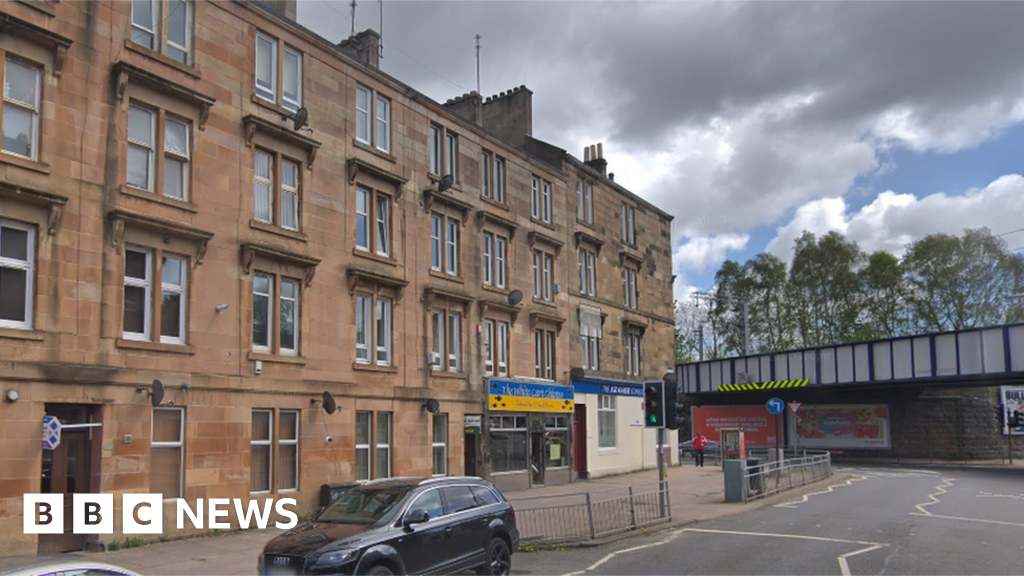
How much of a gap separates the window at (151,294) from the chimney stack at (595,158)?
24019mm

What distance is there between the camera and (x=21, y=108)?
49.6 ft

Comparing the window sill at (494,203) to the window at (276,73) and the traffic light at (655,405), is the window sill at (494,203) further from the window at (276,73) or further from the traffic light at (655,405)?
the traffic light at (655,405)

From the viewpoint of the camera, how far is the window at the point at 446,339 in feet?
83.7

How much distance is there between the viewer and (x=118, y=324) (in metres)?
16.2

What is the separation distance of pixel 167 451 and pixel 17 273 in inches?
182

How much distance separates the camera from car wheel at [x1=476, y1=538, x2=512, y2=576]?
12375 mm

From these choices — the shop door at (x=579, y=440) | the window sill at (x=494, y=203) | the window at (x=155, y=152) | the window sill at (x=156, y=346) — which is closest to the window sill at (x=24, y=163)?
the window at (x=155, y=152)

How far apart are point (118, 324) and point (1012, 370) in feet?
118

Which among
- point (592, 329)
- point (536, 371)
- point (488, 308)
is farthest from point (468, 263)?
point (592, 329)

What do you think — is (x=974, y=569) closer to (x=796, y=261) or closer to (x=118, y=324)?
(x=118, y=324)

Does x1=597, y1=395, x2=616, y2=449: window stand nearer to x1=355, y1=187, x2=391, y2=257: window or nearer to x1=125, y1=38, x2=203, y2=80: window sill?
x1=355, y1=187, x2=391, y2=257: window

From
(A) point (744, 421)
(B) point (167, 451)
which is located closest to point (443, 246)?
(B) point (167, 451)

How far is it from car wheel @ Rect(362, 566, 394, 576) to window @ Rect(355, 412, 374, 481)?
12.0 metres

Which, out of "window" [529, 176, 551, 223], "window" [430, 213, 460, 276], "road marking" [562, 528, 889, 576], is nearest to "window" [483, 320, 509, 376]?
"window" [430, 213, 460, 276]
